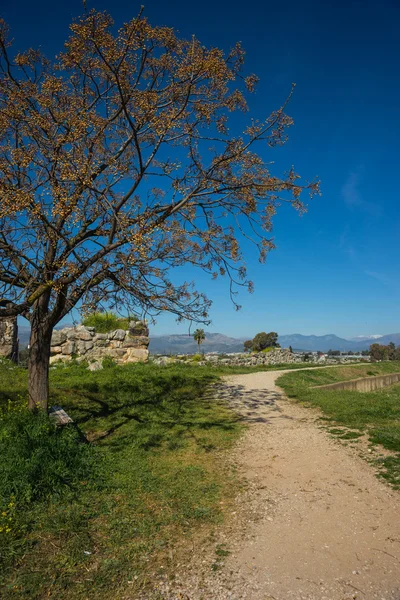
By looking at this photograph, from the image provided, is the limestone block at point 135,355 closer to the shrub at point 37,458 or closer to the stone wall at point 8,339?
the stone wall at point 8,339

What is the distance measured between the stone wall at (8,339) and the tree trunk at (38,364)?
10.6 m

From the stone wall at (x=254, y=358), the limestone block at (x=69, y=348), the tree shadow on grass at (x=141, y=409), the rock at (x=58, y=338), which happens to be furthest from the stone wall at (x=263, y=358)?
the tree shadow on grass at (x=141, y=409)

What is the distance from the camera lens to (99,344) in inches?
740

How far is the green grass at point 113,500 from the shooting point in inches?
150

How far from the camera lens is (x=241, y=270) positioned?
7.52m

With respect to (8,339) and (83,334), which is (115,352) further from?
(8,339)

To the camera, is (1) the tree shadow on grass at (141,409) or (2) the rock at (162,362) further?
(2) the rock at (162,362)

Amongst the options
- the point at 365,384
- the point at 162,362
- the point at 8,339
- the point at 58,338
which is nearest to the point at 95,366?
the point at 58,338

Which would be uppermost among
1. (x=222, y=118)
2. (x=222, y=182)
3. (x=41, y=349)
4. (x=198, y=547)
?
(x=222, y=118)

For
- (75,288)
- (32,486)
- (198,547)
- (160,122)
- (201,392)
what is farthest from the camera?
(201,392)

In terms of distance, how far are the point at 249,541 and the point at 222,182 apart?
541 centimetres

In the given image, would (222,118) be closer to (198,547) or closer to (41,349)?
(41,349)

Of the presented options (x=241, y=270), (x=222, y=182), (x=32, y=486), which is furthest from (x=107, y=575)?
(x=222, y=182)

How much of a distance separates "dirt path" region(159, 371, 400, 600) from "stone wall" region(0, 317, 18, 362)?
1312cm
